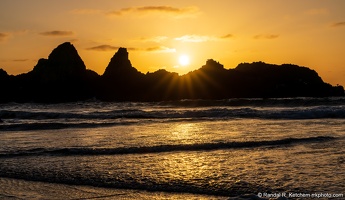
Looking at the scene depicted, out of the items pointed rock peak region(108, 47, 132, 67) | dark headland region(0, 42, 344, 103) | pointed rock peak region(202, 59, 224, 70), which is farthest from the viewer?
pointed rock peak region(108, 47, 132, 67)

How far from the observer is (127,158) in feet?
36.9

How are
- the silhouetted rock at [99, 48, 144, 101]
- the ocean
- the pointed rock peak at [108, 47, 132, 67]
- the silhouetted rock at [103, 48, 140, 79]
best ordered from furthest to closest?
A: the pointed rock peak at [108, 47, 132, 67], the silhouetted rock at [103, 48, 140, 79], the silhouetted rock at [99, 48, 144, 101], the ocean

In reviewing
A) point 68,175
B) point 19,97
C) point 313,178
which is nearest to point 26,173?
point 68,175

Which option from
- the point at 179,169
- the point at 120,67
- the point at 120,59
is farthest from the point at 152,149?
the point at 120,59

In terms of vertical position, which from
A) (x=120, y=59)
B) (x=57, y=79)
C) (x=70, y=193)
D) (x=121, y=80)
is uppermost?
(x=120, y=59)

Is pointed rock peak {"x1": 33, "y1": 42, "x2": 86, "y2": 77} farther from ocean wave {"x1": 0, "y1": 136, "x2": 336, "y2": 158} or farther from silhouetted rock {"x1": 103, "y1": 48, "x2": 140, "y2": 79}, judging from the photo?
ocean wave {"x1": 0, "y1": 136, "x2": 336, "y2": 158}

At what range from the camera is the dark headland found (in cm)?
6600

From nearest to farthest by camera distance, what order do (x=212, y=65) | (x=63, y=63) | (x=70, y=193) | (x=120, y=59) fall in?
(x=70, y=193) → (x=212, y=65) → (x=120, y=59) → (x=63, y=63)

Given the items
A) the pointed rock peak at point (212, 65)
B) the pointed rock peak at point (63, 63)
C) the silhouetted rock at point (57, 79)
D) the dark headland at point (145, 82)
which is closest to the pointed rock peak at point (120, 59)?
the dark headland at point (145, 82)

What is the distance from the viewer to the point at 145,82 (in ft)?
262

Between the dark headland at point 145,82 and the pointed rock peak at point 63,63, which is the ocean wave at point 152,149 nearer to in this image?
the dark headland at point 145,82

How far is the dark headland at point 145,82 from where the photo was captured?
217 feet

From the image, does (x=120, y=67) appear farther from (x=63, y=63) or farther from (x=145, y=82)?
(x=63, y=63)

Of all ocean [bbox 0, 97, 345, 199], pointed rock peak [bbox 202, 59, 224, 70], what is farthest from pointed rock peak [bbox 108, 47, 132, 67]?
ocean [bbox 0, 97, 345, 199]
